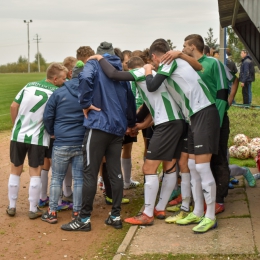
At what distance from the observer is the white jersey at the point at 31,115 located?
679 centimetres

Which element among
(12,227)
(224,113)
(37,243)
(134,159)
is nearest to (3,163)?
(134,159)

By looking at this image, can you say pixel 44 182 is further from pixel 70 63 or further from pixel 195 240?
pixel 195 240

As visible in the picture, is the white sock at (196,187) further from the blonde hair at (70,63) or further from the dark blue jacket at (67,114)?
the blonde hair at (70,63)

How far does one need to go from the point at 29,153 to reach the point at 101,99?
4.35ft

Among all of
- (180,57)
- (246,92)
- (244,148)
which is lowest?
(244,148)

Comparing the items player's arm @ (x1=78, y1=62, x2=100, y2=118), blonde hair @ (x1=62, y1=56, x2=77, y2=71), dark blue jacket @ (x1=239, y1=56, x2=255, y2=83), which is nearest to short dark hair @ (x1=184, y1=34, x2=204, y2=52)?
player's arm @ (x1=78, y1=62, x2=100, y2=118)

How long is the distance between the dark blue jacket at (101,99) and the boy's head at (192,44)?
948 mm

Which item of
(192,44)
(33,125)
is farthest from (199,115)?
(33,125)

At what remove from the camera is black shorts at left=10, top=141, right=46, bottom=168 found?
270 inches

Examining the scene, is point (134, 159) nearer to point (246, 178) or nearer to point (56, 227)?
point (246, 178)

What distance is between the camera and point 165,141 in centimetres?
626

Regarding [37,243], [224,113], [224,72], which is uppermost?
[224,72]

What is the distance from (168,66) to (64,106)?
149 centimetres

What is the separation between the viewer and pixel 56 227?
6633 mm
